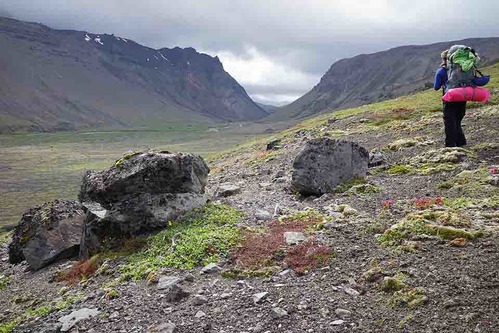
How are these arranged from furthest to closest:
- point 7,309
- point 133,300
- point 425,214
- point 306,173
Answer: point 306,173 → point 7,309 → point 425,214 → point 133,300

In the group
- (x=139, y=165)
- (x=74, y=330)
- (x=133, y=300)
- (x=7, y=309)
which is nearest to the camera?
(x=74, y=330)

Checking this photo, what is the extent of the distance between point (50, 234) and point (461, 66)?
2058 cm

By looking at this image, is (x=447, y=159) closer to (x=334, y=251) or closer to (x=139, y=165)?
(x=334, y=251)

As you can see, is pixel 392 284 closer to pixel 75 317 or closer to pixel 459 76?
pixel 75 317

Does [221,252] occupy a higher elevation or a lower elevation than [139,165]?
lower

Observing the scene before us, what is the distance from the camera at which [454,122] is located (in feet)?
73.0

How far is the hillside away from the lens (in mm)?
9586

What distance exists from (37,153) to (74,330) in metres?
197

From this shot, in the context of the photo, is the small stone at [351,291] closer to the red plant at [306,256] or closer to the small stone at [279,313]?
the red plant at [306,256]

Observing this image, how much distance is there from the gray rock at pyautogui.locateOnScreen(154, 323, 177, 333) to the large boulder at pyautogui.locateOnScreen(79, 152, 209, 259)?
717 cm

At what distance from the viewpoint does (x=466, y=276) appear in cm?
992

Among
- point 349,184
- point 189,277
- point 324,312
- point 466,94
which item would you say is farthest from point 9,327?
point 466,94

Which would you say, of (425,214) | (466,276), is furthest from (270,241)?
A: (466,276)

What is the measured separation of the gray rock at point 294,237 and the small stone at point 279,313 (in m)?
3.72
